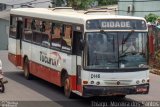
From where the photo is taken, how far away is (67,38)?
1683cm

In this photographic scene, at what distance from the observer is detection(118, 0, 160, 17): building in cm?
4116

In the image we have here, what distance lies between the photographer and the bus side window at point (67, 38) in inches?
653

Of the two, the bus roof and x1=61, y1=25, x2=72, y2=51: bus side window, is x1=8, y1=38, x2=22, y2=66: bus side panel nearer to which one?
the bus roof

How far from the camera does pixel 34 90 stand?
737 inches

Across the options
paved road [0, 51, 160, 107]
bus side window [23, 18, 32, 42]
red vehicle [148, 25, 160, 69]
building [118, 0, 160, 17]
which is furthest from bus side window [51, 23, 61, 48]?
building [118, 0, 160, 17]

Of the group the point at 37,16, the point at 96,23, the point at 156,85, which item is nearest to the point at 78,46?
the point at 96,23

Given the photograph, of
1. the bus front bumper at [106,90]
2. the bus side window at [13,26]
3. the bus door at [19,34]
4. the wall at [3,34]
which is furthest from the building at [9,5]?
the bus front bumper at [106,90]

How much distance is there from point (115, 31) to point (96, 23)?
61 centimetres

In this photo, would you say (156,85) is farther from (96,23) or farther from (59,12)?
(96,23)

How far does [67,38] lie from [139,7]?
2689cm

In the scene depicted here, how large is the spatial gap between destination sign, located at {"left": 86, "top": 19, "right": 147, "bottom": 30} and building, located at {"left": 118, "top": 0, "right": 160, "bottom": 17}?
2530 cm

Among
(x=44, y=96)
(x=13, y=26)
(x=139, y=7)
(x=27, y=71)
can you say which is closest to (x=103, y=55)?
(x=44, y=96)

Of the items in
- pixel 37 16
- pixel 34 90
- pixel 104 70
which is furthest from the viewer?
pixel 37 16

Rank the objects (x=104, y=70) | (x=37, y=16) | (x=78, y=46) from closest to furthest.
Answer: (x=104, y=70)
(x=78, y=46)
(x=37, y=16)
